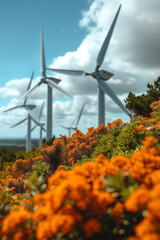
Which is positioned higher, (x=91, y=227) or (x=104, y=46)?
(x=104, y=46)

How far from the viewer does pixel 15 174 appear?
15891 millimetres

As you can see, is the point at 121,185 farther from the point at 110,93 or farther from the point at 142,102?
the point at 110,93

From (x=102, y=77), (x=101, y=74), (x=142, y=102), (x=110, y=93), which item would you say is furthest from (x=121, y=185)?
(x=102, y=77)

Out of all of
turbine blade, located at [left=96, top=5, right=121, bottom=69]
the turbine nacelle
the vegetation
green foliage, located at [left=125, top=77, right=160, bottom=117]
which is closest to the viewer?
the vegetation

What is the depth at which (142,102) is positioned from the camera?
903 inches

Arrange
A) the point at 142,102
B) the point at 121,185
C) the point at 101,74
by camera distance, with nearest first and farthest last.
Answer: the point at 121,185, the point at 142,102, the point at 101,74

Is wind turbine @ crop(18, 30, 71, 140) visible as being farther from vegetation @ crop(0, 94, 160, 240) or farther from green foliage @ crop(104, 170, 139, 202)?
green foliage @ crop(104, 170, 139, 202)

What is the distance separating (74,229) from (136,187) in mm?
991

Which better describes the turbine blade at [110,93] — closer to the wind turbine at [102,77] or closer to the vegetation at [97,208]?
the wind turbine at [102,77]

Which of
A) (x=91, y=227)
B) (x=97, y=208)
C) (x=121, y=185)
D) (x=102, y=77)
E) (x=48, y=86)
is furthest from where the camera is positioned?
(x=48, y=86)

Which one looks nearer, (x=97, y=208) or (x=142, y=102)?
(x=97, y=208)

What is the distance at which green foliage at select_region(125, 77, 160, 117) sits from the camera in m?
21.7

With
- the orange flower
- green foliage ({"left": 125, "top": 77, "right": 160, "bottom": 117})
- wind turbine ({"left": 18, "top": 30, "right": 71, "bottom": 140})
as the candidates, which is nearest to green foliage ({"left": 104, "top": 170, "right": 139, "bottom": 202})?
the orange flower

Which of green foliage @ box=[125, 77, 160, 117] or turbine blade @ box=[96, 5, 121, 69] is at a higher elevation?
turbine blade @ box=[96, 5, 121, 69]
